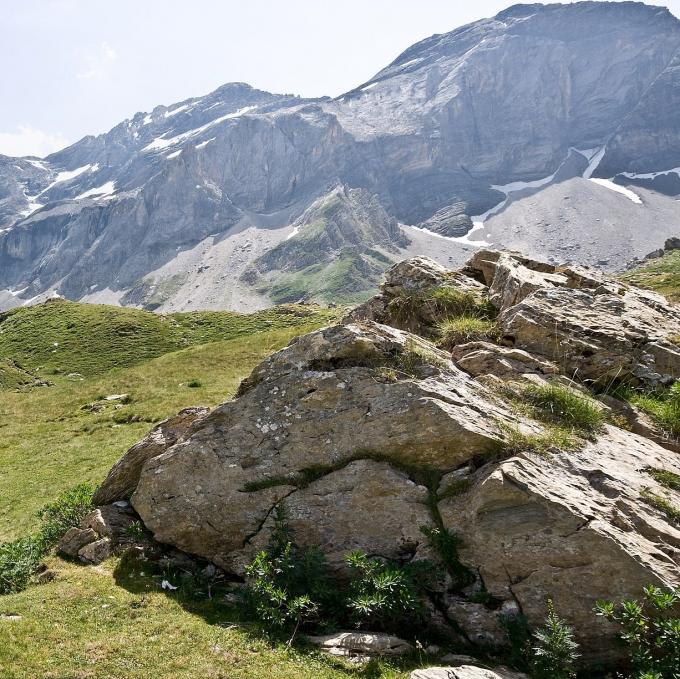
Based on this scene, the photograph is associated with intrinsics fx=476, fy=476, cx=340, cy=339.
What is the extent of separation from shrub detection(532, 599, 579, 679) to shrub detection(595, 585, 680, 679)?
0.84 metres

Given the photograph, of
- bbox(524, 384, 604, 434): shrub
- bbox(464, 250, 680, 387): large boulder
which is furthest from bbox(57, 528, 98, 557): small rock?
bbox(464, 250, 680, 387): large boulder

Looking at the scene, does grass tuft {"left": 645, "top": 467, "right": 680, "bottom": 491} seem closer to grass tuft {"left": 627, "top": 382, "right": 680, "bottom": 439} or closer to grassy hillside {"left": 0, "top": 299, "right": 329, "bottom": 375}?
grass tuft {"left": 627, "top": 382, "right": 680, "bottom": 439}

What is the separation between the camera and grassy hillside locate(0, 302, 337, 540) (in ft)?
83.5

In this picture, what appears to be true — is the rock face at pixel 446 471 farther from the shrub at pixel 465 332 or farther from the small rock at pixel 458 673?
the small rock at pixel 458 673

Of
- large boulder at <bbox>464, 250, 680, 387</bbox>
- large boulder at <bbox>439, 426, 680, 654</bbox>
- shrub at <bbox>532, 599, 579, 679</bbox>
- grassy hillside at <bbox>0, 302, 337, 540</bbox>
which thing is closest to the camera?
shrub at <bbox>532, 599, 579, 679</bbox>

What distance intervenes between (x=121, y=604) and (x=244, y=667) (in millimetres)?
4105

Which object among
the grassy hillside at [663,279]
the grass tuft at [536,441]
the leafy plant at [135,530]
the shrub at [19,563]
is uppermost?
the grass tuft at [536,441]

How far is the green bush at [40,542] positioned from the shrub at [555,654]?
42.4 ft

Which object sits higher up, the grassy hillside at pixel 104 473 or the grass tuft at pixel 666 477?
the grass tuft at pixel 666 477

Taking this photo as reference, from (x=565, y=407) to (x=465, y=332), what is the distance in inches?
198

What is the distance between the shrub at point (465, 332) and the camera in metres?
17.0

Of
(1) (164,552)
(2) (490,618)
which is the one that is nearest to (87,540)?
(1) (164,552)

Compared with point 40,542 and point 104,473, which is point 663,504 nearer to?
point 40,542

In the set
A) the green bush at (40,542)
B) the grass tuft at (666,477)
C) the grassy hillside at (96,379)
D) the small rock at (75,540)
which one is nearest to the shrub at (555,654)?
the grass tuft at (666,477)
